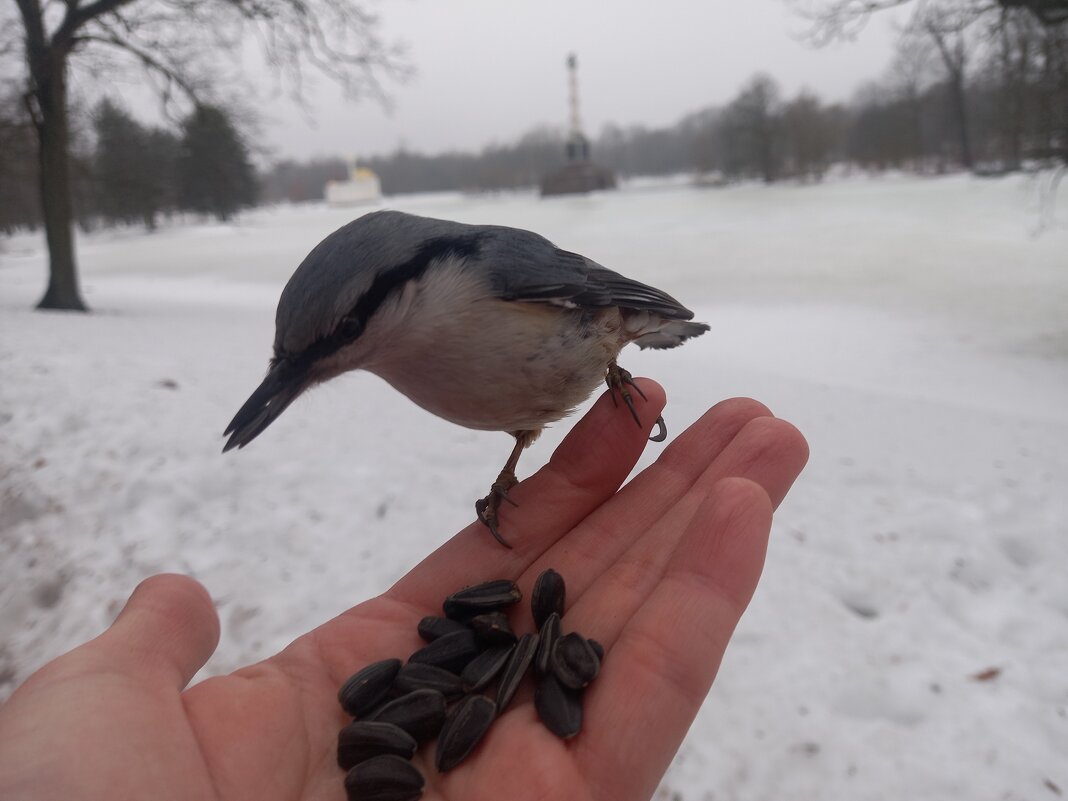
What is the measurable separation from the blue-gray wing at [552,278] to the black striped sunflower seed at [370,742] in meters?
0.94

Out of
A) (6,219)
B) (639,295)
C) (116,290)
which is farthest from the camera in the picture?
(6,219)

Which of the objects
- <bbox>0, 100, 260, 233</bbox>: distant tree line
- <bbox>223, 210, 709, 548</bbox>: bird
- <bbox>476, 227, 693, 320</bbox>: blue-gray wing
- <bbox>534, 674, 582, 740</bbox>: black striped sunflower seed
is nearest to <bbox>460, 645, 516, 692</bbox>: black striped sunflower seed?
<bbox>534, 674, 582, 740</bbox>: black striped sunflower seed

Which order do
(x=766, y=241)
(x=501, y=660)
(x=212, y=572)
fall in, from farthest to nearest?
(x=766, y=241)
(x=212, y=572)
(x=501, y=660)

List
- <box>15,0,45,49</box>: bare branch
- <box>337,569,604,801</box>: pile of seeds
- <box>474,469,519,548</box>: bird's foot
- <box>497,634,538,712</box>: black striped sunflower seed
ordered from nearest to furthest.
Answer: <box>337,569,604,801</box>: pile of seeds, <box>497,634,538,712</box>: black striped sunflower seed, <box>474,469,519,548</box>: bird's foot, <box>15,0,45,49</box>: bare branch

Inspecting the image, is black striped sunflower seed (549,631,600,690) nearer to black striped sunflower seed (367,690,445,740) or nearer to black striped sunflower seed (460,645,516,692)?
black striped sunflower seed (460,645,516,692)

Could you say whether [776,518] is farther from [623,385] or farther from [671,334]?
[623,385]

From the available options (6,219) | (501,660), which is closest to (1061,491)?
(501,660)

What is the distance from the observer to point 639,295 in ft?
5.74

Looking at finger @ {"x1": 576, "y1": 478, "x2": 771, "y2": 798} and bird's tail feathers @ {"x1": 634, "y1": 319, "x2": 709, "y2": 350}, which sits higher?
bird's tail feathers @ {"x1": 634, "y1": 319, "x2": 709, "y2": 350}

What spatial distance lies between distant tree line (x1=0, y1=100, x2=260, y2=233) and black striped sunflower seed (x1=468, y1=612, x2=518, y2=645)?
677 centimetres

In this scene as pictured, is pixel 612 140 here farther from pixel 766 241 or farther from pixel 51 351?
pixel 766 241

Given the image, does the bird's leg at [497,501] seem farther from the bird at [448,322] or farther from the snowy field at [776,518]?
the snowy field at [776,518]

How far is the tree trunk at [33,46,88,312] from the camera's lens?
27.3 feet

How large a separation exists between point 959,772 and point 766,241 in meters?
9.41
